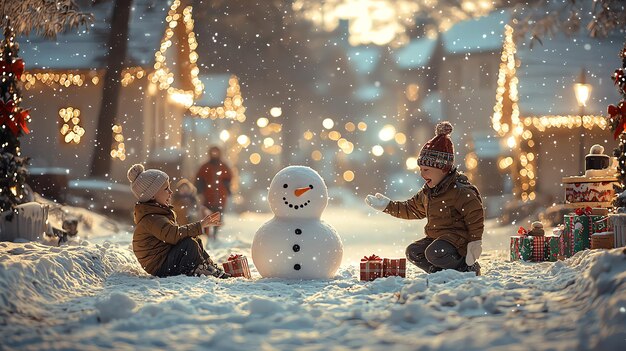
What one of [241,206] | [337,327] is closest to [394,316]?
[337,327]

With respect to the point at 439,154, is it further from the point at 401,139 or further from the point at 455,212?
the point at 401,139

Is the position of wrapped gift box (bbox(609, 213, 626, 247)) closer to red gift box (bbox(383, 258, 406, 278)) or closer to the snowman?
red gift box (bbox(383, 258, 406, 278))

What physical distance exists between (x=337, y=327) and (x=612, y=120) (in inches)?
176

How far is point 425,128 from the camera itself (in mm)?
12055

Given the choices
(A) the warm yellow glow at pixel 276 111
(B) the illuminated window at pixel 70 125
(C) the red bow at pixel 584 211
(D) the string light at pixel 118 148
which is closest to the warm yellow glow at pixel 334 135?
(A) the warm yellow glow at pixel 276 111

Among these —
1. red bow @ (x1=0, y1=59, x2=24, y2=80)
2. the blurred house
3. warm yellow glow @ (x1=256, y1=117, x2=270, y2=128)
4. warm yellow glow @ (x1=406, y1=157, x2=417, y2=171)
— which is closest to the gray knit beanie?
red bow @ (x1=0, y1=59, x2=24, y2=80)

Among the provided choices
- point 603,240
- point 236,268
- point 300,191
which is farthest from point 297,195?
point 603,240

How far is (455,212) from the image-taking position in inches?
248

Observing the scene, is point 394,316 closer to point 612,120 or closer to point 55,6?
point 612,120

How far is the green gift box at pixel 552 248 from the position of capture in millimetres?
7609

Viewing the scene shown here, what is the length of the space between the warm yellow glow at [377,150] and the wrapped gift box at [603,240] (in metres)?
6.05

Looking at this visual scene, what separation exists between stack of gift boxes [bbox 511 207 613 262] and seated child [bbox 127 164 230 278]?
11.3 feet

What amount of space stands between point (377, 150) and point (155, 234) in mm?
6581

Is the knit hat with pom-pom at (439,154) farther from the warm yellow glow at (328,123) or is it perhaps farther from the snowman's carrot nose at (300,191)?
the warm yellow glow at (328,123)
